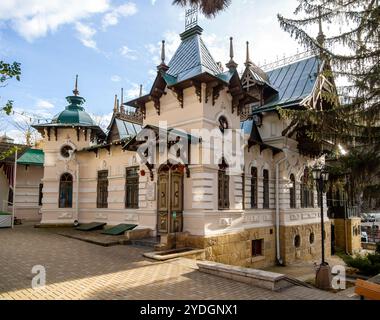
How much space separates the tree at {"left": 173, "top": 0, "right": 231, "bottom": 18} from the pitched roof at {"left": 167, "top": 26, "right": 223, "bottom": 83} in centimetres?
265

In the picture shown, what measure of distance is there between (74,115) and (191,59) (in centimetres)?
875

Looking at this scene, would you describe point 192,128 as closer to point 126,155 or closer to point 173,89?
point 173,89

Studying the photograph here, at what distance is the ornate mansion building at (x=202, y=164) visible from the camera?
466 inches

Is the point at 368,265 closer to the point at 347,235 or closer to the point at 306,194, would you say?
the point at 306,194

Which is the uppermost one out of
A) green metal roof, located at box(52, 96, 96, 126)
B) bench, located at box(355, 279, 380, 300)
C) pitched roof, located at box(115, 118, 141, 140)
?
green metal roof, located at box(52, 96, 96, 126)

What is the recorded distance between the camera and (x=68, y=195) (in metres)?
18.0

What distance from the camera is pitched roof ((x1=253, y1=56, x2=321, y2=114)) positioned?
16328 mm

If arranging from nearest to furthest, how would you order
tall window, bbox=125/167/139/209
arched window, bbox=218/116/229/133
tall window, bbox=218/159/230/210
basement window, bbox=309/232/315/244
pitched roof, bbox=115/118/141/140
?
tall window, bbox=218/159/230/210 < arched window, bbox=218/116/229/133 < tall window, bbox=125/167/139/209 < pitched roof, bbox=115/118/141/140 < basement window, bbox=309/232/315/244

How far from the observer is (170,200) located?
11938 millimetres

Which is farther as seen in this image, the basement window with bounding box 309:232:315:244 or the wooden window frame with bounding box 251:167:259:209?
the basement window with bounding box 309:232:315:244

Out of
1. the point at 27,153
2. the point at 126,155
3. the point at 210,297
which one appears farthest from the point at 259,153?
the point at 27,153

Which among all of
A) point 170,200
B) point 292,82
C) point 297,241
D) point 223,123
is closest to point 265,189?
point 297,241

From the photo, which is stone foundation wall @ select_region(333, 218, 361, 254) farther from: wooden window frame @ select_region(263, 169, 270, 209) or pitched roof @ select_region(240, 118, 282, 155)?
pitched roof @ select_region(240, 118, 282, 155)

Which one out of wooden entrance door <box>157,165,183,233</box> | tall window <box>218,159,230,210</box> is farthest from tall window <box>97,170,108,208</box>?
tall window <box>218,159,230,210</box>
